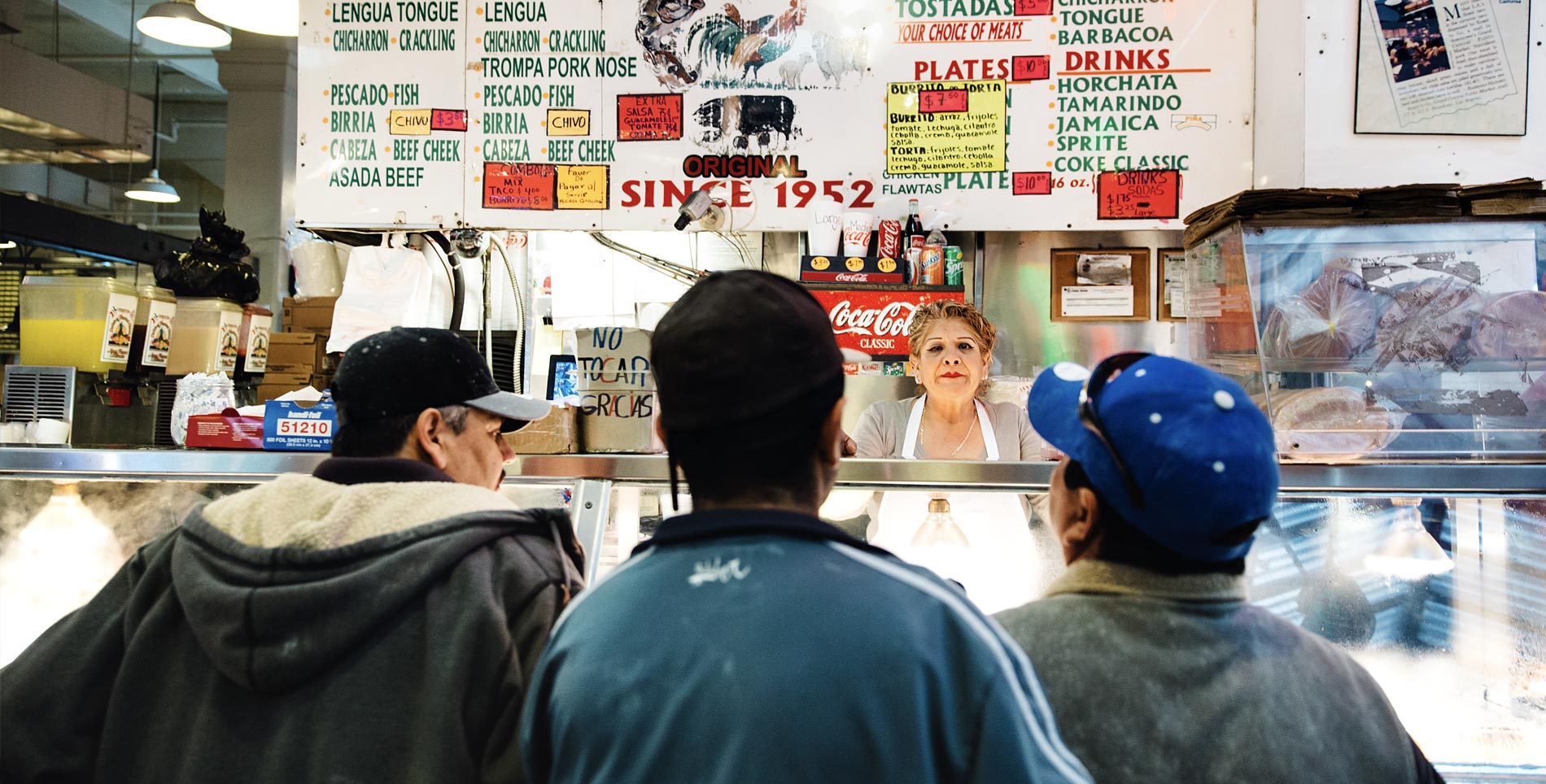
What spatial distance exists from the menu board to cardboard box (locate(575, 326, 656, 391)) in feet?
4.01

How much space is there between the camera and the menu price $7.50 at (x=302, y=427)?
258cm

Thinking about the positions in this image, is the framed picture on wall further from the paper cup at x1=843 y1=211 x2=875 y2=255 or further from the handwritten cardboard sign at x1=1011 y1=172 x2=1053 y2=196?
the paper cup at x1=843 y1=211 x2=875 y2=255

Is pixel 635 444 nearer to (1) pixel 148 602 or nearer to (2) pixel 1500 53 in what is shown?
(1) pixel 148 602

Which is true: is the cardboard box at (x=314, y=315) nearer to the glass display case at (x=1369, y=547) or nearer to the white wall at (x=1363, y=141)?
the glass display case at (x=1369, y=547)

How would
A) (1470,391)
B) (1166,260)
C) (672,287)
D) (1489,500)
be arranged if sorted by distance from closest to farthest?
(1489,500), (1470,391), (1166,260), (672,287)

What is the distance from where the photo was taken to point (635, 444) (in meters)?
2.62

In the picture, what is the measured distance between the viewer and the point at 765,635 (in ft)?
2.94

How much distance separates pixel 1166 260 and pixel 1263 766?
3.11 metres

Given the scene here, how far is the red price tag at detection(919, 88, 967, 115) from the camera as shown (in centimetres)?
365

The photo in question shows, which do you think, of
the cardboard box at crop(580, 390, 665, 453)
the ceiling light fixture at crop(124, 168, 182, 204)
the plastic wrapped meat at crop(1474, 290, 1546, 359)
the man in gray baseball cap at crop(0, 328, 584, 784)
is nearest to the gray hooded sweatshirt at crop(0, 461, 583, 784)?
the man in gray baseball cap at crop(0, 328, 584, 784)

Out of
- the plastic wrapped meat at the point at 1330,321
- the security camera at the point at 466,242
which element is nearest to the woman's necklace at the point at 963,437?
the plastic wrapped meat at the point at 1330,321

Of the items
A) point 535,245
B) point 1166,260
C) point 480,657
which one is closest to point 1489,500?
point 1166,260

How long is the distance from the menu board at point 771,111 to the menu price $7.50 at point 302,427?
1446 mm

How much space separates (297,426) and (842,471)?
1.45 m
